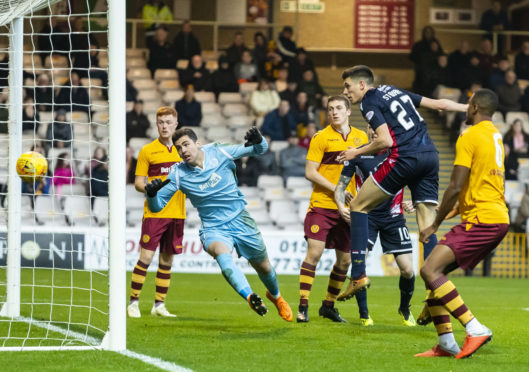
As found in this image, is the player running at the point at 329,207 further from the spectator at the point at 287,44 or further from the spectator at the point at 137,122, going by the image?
the spectator at the point at 287,44

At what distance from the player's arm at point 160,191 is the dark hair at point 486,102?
104 inches

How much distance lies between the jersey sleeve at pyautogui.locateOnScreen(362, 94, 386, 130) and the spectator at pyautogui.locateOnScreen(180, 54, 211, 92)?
1360cm

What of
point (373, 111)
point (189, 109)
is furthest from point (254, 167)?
point (373, 111)

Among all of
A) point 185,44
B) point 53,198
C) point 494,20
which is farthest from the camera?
point 494,20

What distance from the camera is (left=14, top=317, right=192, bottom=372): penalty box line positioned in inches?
251

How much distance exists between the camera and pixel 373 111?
26.0ft

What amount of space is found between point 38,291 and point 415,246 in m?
7.31

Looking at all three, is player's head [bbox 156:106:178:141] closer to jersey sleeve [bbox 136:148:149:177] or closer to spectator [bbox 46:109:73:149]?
jersey sleeve [bbox 136:148:149:177]

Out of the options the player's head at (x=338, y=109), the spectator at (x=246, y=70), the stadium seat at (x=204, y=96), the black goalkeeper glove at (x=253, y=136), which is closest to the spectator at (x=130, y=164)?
the stadium seat at (x=204, y=96)

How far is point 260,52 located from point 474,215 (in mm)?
15513

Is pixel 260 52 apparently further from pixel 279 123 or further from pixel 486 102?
pixel 486 102

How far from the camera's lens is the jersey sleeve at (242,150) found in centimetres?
833

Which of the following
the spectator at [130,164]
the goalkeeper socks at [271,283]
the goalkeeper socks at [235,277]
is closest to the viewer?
the goalkeeper socks at [235,277]

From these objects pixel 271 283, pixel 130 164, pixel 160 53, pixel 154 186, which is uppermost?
pixel 160 53
